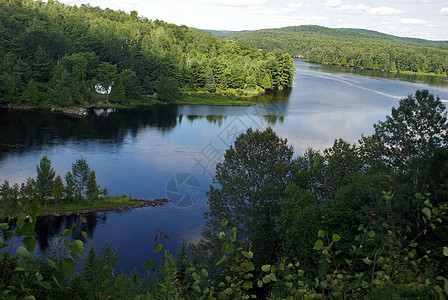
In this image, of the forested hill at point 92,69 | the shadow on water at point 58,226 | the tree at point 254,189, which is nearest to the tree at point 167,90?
the forested hill at point 92,69

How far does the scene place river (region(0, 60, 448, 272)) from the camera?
13039 millimetres

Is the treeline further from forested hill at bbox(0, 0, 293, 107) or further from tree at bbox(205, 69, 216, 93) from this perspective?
tree at bbox(205, 69, 216, 93)

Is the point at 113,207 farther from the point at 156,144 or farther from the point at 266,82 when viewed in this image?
the point at 266,82

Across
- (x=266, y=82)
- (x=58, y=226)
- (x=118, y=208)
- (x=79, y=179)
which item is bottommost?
(x=58, y=226)

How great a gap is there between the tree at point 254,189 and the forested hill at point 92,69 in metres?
22.7

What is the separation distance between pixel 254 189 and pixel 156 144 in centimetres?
1221

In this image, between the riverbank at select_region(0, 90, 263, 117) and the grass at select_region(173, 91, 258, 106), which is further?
the grass at select_region(173, 91, 258, 106)

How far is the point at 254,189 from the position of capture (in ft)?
35.7

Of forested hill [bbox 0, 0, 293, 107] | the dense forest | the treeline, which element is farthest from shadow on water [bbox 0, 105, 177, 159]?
the dense forest

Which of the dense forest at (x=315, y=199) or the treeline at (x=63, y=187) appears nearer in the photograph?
the dense forest at (x=315, y=199)

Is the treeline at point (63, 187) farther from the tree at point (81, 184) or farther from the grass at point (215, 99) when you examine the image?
the grass at point (215, 99)

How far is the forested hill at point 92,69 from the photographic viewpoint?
30.9m

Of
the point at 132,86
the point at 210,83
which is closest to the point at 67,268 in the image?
the point at 132,86

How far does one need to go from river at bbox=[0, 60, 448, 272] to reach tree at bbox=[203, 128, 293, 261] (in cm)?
240
